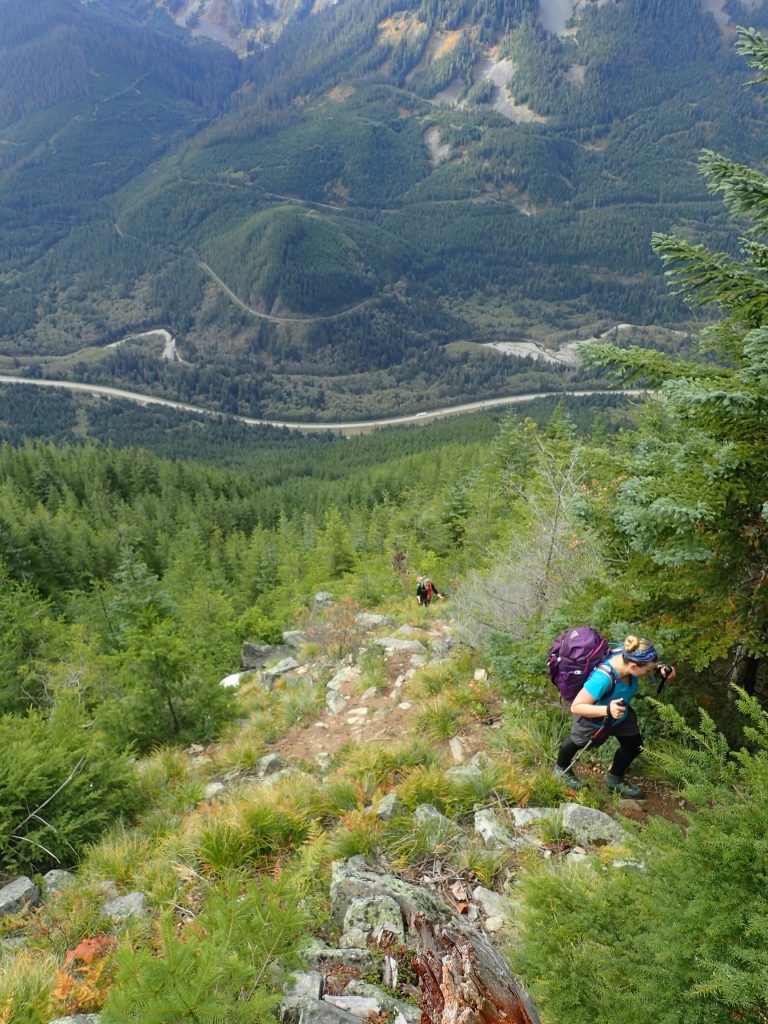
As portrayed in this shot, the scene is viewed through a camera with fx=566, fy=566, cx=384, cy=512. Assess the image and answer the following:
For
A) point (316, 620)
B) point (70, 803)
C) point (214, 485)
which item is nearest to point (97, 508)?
point (214, 485)

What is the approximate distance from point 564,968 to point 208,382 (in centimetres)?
18421

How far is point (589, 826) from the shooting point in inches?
211

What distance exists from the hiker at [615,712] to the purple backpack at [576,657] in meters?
0.14

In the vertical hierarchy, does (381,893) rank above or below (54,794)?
above

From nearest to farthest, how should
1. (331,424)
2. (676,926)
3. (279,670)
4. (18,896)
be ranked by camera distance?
(676,926)
(18,896)
(279,670)
(331,424)

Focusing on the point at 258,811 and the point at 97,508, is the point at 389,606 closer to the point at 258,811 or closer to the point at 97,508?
the point at 258,811

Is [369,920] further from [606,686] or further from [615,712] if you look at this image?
[606,686]

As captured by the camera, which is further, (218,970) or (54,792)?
(54,792)

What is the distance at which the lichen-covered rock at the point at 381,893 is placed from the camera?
4516 millimetres

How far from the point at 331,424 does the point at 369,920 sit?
6306 inches

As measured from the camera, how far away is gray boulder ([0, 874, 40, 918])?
554cm

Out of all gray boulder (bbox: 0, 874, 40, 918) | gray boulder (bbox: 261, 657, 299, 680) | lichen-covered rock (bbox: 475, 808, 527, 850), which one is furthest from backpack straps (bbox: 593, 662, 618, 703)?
gray boulder (bbox: 261, 657, 299, 680)

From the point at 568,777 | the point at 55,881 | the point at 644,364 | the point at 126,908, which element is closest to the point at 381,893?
the point at 126,908

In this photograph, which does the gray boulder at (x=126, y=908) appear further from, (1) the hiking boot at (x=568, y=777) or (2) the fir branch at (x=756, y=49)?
(2) the fir branch at (x=756, y=49)
